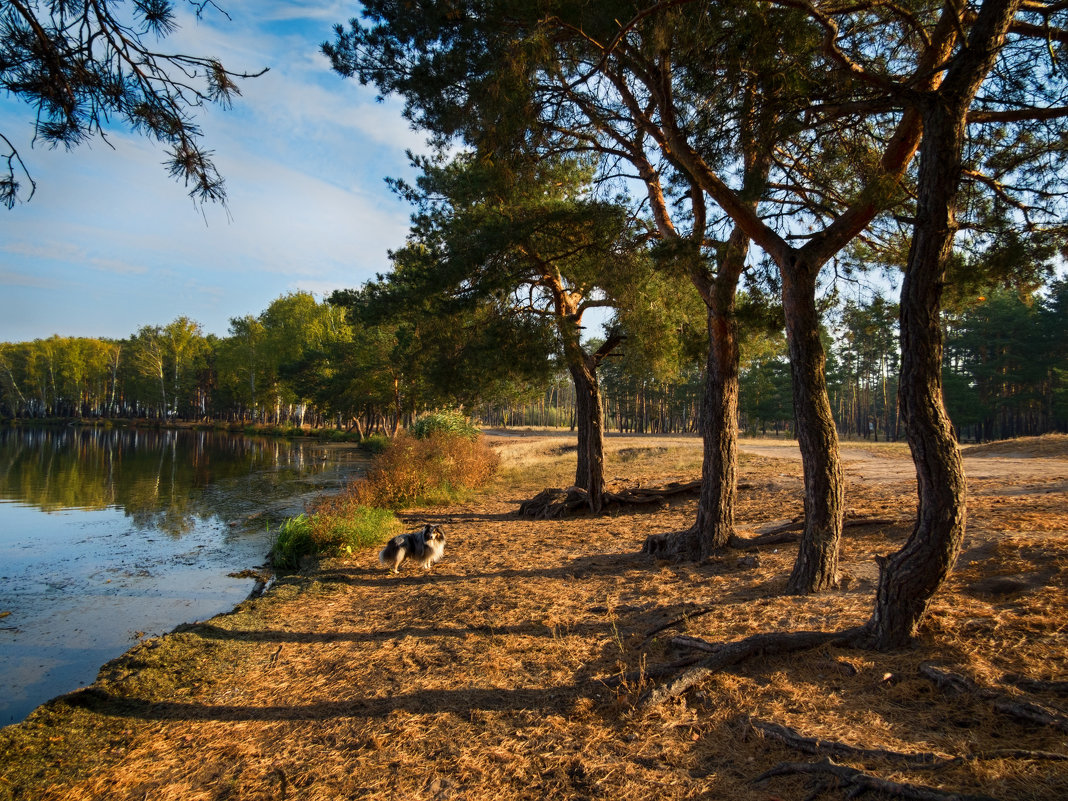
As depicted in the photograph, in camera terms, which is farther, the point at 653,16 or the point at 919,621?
the point at 653,16

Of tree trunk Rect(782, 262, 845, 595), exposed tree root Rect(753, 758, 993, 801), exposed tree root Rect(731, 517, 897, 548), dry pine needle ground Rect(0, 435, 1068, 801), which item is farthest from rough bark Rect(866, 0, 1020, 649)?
exposed tree root Rect(731, 517, 897, 548)

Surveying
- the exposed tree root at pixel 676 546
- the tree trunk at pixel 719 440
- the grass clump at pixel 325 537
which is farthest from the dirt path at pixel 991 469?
the grass clump at pixel 325 537

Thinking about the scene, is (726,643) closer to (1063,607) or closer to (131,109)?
(1063,607)

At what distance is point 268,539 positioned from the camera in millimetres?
13133

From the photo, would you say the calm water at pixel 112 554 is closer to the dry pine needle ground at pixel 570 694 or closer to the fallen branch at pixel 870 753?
the dry pine needle ground at pixel 570 694

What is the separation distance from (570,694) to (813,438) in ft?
10.8

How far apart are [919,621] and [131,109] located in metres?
6.57

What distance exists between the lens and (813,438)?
18.3ft

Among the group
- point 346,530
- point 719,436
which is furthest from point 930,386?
point 346,530

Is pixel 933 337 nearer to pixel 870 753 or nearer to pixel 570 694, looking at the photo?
pixel 870 753

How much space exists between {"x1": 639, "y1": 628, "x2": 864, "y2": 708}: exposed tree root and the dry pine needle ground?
77 mm

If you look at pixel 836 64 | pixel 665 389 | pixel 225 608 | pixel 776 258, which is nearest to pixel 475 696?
pixel 776 258

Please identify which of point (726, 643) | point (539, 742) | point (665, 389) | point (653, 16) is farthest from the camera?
point (665, 389)

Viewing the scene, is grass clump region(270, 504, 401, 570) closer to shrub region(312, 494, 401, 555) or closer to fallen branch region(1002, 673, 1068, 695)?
shrub region(312, 494, 401, 555)
